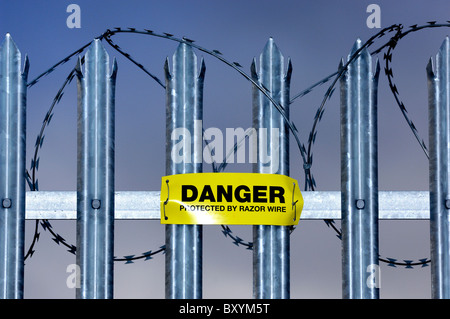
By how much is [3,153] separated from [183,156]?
83.7 inches

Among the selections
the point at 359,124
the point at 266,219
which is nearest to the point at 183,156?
the point at 266,219

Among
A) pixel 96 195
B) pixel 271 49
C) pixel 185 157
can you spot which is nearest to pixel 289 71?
pixel 271 49

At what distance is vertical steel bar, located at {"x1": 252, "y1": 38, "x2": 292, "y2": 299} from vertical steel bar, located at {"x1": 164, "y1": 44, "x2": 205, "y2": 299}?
2.03 feet

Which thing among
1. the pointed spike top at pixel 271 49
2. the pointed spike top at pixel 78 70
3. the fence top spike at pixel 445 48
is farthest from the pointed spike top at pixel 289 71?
the pointed spike top at pixel 78 70

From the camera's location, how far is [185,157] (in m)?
7.26

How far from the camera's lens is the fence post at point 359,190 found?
7.28 m

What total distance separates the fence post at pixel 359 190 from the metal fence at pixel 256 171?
0.4 inches

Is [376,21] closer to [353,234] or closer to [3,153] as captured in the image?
[353,234]

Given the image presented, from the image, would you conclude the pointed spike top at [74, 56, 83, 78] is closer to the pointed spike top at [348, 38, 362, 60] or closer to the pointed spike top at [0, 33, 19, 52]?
the pointed spike top at [0, 33, 19, 52]

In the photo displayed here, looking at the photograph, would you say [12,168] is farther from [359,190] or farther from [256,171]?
[359,190]

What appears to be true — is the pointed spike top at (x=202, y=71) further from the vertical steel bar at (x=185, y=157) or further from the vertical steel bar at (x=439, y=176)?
the vertical steel bar at (x=439, y=176)

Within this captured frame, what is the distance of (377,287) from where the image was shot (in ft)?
24.1

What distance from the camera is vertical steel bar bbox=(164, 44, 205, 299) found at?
7.20m

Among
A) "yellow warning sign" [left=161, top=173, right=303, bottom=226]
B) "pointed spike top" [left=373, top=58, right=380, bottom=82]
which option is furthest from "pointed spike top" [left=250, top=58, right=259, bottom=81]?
"pointed spike top" [left=373, top=58, right=380, bottom=82]
